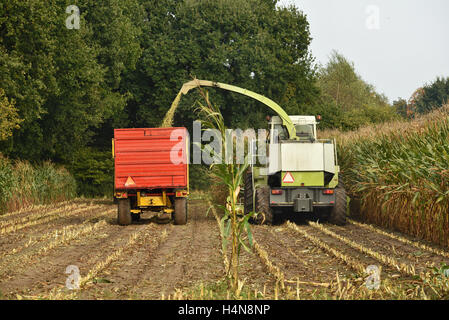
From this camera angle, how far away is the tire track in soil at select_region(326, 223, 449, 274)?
32.9ft

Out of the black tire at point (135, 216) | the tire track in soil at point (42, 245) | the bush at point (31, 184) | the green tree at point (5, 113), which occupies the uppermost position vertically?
the green tree at point (5, 113)

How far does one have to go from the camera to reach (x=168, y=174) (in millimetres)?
17203

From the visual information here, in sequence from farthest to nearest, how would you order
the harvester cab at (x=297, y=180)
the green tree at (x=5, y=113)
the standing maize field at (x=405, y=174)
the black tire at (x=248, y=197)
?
the green tree at (x=5, y=113), the black tire at (x=248, y=197), the harvester cab at (x=297, y=180), the standing maize field at (x=405, y=174)

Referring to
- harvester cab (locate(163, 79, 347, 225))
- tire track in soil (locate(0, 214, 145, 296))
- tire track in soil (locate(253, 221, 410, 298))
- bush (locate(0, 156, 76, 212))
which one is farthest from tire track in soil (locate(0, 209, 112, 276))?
bush (locate(0, 156, 76, 212))

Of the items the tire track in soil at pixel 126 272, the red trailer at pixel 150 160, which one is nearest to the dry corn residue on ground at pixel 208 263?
Result: the tire track in soil at pixel 126 272

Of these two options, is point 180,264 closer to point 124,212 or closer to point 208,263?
point 208,263

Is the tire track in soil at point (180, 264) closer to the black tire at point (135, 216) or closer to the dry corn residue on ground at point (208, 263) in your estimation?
the dry corn residue on ground at point (208, 263)

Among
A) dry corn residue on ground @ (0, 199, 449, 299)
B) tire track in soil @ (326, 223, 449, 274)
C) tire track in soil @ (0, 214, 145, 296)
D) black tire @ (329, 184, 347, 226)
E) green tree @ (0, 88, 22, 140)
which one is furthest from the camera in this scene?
green tree @ (0, 88, 22, 140)

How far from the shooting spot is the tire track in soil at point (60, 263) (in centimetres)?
827

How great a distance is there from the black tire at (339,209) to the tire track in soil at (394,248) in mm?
631

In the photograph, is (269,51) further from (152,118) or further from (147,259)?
(147,259)

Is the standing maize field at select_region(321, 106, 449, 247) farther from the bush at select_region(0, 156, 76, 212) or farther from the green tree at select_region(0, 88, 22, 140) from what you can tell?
the bush at select_region(0, 156, 76, 212)

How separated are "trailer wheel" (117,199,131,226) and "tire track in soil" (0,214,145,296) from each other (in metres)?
2.10

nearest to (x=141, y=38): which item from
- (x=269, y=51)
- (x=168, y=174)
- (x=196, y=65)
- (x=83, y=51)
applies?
(x=196, y=65)
